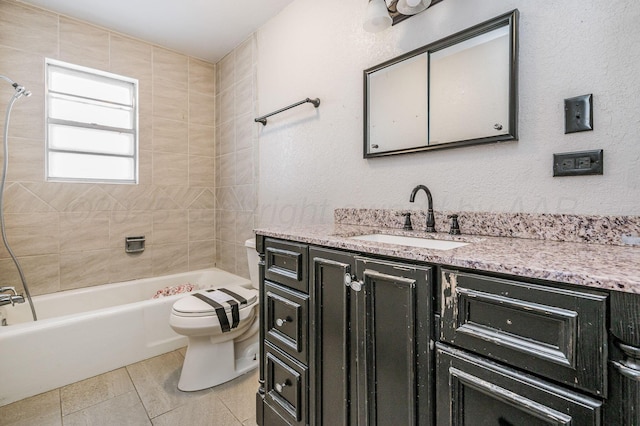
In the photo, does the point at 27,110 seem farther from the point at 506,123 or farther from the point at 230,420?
the point at 506,123

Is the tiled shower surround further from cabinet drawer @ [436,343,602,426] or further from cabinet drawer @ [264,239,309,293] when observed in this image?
cabinet drawer @ [436,343,602,426]

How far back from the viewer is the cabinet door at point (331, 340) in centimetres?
109

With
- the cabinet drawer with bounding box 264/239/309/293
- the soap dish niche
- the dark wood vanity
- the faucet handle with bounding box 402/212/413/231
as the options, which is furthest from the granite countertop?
the soap dish niche

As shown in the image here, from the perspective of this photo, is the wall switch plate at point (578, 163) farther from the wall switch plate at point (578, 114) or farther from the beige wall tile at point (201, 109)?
the beige wall tile at point (201, 109)

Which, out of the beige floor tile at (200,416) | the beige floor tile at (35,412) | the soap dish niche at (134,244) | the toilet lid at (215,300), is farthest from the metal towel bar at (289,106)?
the beige floor tile at (35,412)

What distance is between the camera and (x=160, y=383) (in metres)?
1.93

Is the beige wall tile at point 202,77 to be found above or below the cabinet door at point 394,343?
above

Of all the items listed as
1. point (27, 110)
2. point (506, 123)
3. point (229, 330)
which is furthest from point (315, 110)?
point (27, 110)

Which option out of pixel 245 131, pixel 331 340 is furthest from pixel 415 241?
pixel 245 131

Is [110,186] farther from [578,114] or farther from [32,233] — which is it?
[578,114]

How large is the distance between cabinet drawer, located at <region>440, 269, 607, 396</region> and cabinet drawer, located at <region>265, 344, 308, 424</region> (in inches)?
29.6

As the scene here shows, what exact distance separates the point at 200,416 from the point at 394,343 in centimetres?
130

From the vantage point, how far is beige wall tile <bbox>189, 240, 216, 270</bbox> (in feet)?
10.3

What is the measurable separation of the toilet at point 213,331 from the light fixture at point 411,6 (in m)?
1.55
